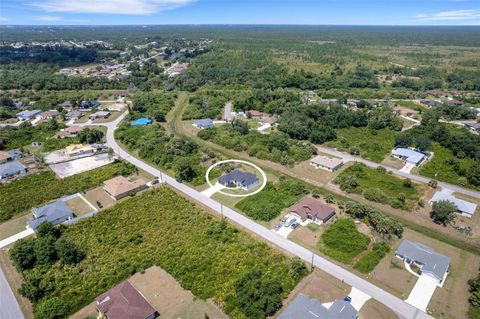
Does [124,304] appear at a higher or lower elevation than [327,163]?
lower

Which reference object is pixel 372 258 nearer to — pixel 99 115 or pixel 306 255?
pixel 306 255

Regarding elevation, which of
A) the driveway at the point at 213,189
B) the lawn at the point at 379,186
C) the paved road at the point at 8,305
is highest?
the lawn at the point at 379,186

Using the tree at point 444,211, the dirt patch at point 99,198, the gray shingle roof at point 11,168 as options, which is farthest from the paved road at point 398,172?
the gray shingle roof at point 11,168

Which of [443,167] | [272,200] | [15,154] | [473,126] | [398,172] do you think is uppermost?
[473,126]

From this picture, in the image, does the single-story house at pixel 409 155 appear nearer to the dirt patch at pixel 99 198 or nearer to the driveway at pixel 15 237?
the dirt patch at pixel 99 198

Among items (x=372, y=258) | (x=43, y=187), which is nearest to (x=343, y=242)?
(x=372, y=258)

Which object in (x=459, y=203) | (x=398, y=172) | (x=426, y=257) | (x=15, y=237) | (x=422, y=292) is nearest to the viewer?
(x=422, y=292)

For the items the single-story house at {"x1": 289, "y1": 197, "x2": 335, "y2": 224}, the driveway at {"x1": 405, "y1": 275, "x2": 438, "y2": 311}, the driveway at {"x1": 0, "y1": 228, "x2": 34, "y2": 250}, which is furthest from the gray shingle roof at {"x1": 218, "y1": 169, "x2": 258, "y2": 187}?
the driveway at {"x1": 0, "y1": 228, "x2": 34, "y2": 250}
